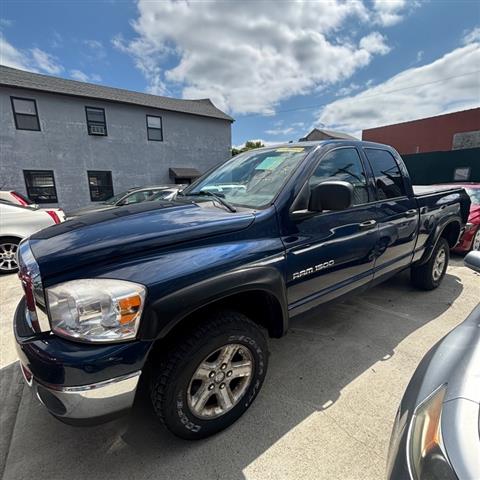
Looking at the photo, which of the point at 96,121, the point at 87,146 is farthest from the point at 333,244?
the point at 96,121

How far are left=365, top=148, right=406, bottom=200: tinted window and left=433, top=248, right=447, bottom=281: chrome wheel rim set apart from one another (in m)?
1.37

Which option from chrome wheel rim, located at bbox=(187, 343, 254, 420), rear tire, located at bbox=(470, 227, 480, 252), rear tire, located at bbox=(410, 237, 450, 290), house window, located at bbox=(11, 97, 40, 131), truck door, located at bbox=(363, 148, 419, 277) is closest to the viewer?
chrome wheel rim, located at bbox=(187, 343, 254, 420)

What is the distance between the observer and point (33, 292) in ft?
4.98

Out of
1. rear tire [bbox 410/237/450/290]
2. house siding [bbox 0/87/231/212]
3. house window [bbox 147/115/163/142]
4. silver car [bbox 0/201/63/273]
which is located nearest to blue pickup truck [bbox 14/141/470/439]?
rear tire [bbox 410/237/450/290]

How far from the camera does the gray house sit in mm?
12633

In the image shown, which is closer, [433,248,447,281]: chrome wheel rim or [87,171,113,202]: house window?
[433,248,447,281]: chrome wheel rim

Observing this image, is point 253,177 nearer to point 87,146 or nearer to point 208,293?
point 208,293

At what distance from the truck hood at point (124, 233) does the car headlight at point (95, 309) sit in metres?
0.12

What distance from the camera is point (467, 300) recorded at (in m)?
3.89

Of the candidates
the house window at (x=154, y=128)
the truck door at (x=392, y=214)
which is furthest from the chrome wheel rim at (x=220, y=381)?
the house window at (x=154, y=128)

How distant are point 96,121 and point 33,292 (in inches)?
606

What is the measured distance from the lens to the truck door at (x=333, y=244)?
2.13 metres

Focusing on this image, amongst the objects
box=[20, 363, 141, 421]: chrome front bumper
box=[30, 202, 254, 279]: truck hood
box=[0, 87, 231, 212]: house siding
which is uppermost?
box=[0, 87, 231, 212]: house siding

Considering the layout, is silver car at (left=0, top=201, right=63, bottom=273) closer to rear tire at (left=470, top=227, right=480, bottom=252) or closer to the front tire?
the front tire
